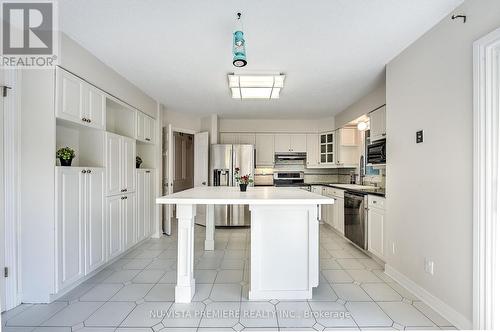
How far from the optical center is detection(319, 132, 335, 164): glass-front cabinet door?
5.29 metres

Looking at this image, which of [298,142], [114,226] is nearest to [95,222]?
[114,226]

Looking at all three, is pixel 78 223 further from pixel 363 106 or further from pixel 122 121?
pixel 363 106

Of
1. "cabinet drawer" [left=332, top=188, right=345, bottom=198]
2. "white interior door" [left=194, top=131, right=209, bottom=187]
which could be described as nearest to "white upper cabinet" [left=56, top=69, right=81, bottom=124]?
A: "white interior door" [left=194, top=131, right=209, bottom=187]

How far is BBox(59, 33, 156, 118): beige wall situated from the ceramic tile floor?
82.7 inches

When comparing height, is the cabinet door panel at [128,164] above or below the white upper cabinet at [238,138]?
below

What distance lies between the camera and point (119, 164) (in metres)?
3.10

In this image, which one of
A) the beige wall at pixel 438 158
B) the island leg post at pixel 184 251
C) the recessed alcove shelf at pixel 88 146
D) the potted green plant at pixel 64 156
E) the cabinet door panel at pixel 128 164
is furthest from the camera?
the cabinet door panel at pixel 128 164

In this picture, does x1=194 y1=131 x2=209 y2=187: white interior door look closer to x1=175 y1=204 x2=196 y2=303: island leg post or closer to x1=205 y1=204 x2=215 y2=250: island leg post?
x1=205 y1=204 x2=215 y2=250: island leg post

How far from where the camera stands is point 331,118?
17.9 feet

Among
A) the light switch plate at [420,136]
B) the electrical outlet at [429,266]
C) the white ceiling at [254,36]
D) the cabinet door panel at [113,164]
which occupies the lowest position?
the electrical outlet at [429,266]

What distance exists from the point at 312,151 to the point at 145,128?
139 inches

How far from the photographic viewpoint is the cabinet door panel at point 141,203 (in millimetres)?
3637

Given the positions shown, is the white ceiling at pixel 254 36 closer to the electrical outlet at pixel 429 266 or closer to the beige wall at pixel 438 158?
the beige wall at pixel 438 158

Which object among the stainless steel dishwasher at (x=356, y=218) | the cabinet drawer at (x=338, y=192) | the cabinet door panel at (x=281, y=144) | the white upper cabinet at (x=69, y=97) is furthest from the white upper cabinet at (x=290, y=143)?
the white upper cabinet at (x=69, y=97)
